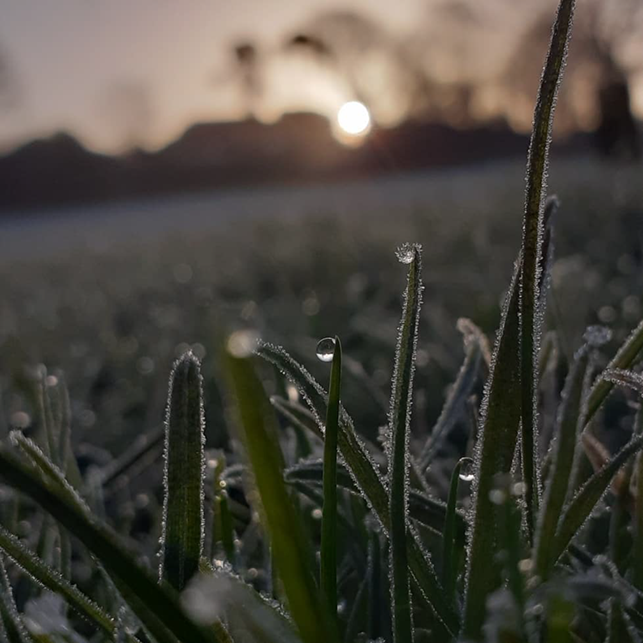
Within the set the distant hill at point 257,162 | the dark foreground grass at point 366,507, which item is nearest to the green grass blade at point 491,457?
the dark foreground grass at point 366,507

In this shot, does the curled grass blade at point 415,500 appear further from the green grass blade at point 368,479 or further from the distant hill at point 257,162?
the distant hill at point 257,162

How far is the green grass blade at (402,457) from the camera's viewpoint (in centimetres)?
46

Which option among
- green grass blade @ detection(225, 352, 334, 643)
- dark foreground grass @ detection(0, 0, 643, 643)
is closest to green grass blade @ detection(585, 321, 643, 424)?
dark foreground grass @ detection(0, 0, 643, 643)

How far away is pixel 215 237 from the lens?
5145mm

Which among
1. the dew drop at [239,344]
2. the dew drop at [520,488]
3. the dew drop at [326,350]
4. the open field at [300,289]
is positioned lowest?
the open field at [300,289]

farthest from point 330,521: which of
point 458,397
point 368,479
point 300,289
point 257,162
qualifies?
point 257,162

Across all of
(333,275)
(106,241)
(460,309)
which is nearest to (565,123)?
(106,241)

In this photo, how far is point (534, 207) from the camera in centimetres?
47

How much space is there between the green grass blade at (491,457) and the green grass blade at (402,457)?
35 millimetres

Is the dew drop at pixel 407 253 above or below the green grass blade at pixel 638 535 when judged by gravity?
above

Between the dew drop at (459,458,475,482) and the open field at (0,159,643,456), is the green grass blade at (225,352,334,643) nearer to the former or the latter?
the open field at (0,159,643,456)

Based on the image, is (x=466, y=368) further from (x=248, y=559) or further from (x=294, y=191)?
(x=294, y=191)

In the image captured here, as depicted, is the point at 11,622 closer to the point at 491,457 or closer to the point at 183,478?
the point at 183,478

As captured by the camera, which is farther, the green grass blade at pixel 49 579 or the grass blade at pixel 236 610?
the green grass blade at pixel 49 579
